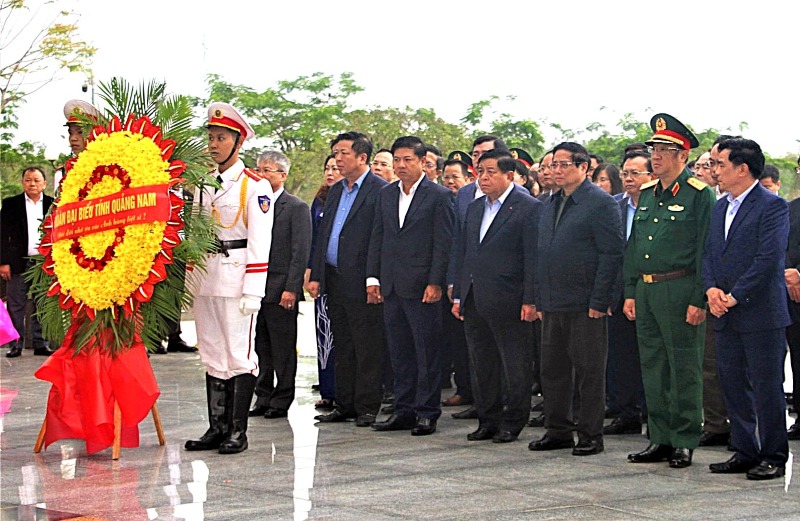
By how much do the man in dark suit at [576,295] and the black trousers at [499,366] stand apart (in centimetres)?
29

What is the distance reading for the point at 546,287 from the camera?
704 cm

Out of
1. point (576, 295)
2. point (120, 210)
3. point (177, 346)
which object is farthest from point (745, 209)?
point (177, 346)

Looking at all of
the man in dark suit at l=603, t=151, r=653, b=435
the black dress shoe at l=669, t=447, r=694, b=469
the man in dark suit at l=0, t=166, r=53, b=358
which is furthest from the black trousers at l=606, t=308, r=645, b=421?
the man in dark suit at l=0, t=166, r=53, b=358

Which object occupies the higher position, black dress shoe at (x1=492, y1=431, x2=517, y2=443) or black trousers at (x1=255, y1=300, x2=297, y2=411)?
black trousers at (x1=255, y1=300, x2=297, y2=411)

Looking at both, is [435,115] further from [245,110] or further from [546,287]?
[546,287]

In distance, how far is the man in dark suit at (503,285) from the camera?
7.36 meters

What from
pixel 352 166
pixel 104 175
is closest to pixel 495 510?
pixel 104 175

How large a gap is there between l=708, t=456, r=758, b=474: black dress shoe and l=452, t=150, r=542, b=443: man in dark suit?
4.80 ft

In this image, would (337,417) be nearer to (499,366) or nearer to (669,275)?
(499,366)

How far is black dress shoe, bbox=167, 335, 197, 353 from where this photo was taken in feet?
42.1

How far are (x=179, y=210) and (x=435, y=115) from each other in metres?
24.3

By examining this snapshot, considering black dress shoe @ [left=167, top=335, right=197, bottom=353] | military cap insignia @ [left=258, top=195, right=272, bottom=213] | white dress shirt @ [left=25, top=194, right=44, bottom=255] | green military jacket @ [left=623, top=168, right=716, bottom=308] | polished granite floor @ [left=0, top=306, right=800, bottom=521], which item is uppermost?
white dress shirt @ [left=25, top=194, right=44, bottom=255]

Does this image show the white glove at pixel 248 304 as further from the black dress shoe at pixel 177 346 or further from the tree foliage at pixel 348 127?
the tree foliage at pixel 348 127

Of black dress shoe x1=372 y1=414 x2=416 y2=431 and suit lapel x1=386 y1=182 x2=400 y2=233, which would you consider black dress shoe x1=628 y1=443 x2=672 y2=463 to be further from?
suit lapel x1=386 y1=182 x2=400 y2=233
